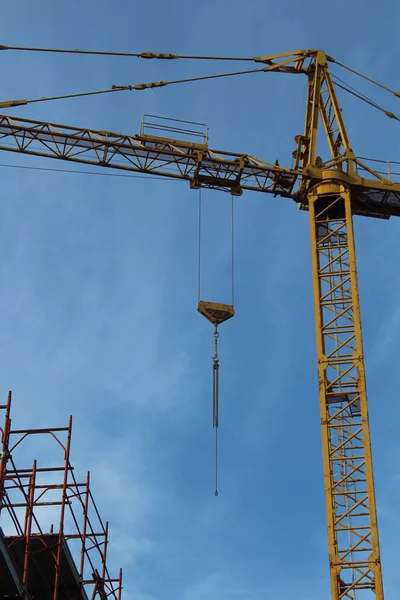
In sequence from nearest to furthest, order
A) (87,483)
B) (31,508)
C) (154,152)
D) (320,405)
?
(31,508) < (87,483) < (320,405) < (154,152)

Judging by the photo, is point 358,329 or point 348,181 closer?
point 358,329

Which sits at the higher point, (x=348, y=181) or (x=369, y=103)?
(x=369, y=103)

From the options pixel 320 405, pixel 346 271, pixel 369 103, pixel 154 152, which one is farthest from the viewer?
pixel 369 103

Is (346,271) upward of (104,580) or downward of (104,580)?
upward

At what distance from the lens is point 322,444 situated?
36656mm

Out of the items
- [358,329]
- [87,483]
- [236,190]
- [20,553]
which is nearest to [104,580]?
[87,483]

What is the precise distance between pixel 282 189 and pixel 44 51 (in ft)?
39.4

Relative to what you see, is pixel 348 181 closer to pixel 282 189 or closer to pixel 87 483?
pixel 282 189

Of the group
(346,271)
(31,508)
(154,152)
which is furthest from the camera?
(154,152)

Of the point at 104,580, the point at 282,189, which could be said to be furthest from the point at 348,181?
the point at 104,580

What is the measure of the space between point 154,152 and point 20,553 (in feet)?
62.0

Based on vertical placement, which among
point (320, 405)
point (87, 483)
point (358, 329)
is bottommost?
point (87, 483)

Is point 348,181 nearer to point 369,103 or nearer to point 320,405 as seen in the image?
point 369,103

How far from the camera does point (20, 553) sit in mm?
29750
